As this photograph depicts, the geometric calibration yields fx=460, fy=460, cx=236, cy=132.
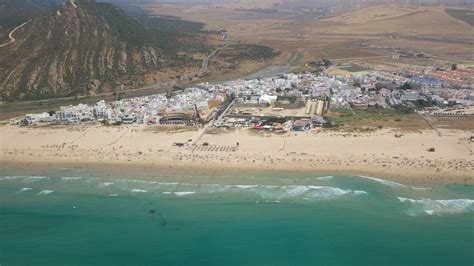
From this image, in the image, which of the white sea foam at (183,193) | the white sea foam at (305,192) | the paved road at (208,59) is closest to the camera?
the white sea foam at (305,192)

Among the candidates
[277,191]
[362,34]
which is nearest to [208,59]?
[362,34]

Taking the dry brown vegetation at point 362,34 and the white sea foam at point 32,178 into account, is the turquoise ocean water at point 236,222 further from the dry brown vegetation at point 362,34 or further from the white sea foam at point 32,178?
the dry brown vegetation at point 362,34

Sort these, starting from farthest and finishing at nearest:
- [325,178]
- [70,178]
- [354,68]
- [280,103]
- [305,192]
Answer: [354,68], [280,103], [70,178], [325,178], [305,192]

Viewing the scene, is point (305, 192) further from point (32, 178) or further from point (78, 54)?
point (78, 54)

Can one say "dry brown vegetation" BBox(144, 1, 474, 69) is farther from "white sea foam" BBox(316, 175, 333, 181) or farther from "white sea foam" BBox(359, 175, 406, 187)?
"white sea foam" BBox(316, 175, 333, 181)

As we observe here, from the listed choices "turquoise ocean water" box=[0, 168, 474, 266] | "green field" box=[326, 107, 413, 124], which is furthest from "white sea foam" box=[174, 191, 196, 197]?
"green field" box=[326, 107, 413, 124]

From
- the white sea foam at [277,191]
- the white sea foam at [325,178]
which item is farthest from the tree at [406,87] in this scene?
the white sea foam at [277,191]
